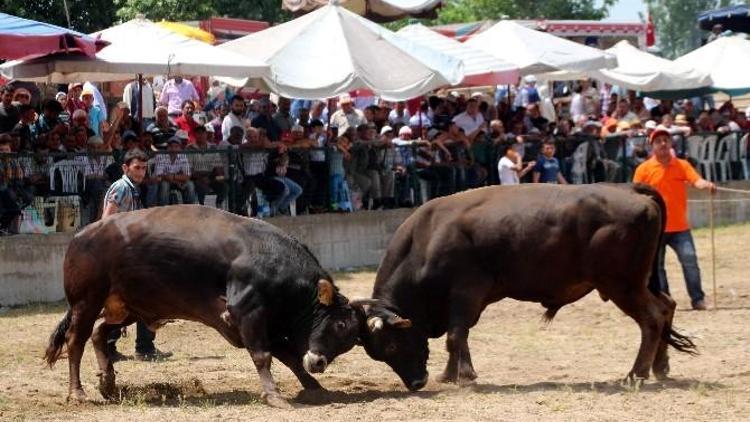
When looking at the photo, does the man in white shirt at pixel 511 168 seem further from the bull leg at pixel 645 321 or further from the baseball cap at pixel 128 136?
the bull leg at pixel 645 321

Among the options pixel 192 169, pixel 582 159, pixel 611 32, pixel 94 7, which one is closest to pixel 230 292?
pixel 192 169

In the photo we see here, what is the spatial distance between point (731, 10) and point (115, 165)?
22854 millimetres

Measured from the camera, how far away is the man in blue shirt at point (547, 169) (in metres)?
21.4

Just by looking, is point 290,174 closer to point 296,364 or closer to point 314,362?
point 296,364

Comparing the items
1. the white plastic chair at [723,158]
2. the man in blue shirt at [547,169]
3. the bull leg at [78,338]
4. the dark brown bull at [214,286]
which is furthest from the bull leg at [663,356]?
the white plastic chair at [723,158]

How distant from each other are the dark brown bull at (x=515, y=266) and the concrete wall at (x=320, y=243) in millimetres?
5903

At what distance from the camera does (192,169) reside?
17547mm

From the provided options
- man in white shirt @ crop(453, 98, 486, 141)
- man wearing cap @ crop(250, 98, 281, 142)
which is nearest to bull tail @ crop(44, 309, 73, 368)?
man wearing cap @ crop(250, 98, 281, 142)

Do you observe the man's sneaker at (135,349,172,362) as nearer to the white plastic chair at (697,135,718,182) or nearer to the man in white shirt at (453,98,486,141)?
the man in white shirt at (453,98,486,141)

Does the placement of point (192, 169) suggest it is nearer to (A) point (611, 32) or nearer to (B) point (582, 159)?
(B) point (582, 159)

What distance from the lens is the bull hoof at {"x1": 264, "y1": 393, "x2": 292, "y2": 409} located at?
33.8ft

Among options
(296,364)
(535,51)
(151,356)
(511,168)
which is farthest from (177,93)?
(296,364)

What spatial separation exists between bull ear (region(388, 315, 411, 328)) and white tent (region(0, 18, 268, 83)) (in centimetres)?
679

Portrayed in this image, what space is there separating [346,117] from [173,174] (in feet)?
16.0
